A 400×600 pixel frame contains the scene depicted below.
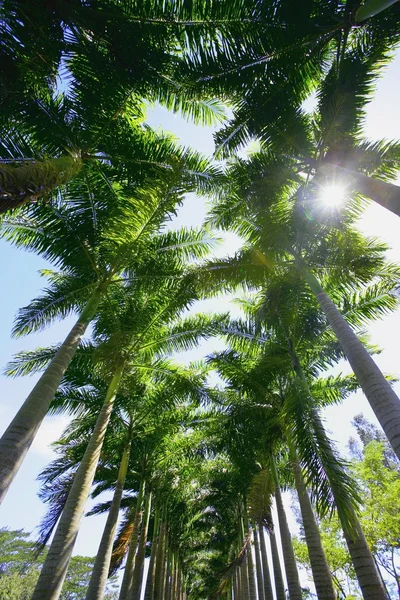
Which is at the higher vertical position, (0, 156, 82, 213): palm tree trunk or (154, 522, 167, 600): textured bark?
(154, 522, 167, 600): textured bark

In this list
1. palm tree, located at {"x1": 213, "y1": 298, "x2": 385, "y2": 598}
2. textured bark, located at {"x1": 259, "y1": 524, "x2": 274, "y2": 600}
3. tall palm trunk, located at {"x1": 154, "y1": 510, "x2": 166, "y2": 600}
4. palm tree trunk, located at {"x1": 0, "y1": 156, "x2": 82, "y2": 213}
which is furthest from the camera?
tall palm trunk, located at {"x1": 154, "y1": 510, "x2": 166, "y2": 600}

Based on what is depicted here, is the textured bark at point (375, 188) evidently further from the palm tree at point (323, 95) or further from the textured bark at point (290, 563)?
the textured bark at point (290, 563)

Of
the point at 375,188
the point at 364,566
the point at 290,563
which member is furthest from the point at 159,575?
the point at 375,188

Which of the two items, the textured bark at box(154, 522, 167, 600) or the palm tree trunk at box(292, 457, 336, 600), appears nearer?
the palm tree trunk at box(292, 457, 336, 600)

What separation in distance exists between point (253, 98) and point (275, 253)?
3.23 metres

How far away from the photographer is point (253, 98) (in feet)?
19.6

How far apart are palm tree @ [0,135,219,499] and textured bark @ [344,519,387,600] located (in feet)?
17.4

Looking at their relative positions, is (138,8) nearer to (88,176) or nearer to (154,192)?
(154,192)

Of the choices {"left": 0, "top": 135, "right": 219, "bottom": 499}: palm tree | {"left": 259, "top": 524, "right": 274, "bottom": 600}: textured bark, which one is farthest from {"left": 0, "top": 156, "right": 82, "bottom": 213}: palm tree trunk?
{"left": 259, "top": 524, "right": 274, "bottom": 600}: textured bark

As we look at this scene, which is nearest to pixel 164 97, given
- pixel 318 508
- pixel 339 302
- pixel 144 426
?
pixel 339 302

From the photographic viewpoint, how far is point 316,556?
21.6 ft

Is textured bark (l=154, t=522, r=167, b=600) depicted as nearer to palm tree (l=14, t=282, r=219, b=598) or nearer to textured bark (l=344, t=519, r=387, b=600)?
palm tree (l=14, t=282, r=219, b=598)

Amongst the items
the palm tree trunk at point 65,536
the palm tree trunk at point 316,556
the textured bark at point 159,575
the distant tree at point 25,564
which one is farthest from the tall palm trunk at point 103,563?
the distant tree at point 25,564

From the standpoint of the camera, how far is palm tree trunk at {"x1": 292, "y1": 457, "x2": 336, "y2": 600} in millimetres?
6215
